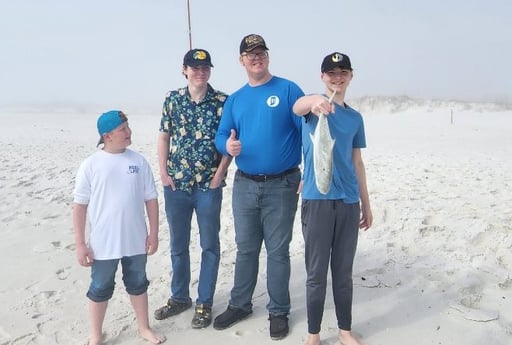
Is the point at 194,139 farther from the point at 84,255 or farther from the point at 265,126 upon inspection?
the point at 84,255

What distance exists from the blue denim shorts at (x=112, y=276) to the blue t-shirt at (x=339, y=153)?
1.42 metres

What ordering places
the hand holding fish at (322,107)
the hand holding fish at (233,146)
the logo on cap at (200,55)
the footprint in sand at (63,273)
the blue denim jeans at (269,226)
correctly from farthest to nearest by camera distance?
the footprint in sand at (63,273), the logo on cap at (200,55), the blue denim jeans at (269,226), the hand holding fish at (233,146), the hand holding fish at (322,107)

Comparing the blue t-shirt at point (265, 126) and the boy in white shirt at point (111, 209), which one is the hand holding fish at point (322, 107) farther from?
the boy in white shirt at point (111, 209)

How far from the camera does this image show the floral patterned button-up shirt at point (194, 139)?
3.99m

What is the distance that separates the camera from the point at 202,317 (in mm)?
4059

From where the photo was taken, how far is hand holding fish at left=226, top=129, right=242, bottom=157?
3594 millimetres

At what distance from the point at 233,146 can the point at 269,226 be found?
0.75 metres

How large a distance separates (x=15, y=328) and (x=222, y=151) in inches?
93.0

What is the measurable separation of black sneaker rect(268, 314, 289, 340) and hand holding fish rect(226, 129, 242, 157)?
141cm

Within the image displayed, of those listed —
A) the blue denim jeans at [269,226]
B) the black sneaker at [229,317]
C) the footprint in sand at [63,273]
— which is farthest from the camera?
the footprint in sand at [63,273]

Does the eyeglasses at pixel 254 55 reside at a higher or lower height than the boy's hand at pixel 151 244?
higher

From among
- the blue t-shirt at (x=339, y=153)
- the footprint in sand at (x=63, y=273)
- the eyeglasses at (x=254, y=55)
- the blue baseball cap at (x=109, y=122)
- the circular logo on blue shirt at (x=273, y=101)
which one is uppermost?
the eyeglasses at (x=254, y=55)

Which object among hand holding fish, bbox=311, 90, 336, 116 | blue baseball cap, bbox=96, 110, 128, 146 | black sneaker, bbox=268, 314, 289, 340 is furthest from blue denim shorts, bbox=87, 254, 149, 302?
hand holding fish, bbox=311, 90, 336, 116

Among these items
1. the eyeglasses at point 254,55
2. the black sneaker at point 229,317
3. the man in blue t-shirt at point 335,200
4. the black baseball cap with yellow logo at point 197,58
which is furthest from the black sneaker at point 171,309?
the eyeglasses at point 254,55
